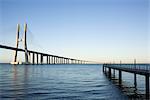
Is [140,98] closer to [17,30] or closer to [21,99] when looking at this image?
[21,99]

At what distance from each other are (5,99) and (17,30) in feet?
390

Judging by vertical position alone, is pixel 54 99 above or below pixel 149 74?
below

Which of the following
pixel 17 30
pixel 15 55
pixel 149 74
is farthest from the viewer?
pixel 17 30

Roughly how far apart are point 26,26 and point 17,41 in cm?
1388

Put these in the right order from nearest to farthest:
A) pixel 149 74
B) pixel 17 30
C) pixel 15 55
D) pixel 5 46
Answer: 1. pixel 149 74
2. pixel 5 46
3. pixel 15 55
4. pixel 17 30

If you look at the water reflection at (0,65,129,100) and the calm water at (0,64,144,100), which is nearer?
the calm water at (0,64,144,100)

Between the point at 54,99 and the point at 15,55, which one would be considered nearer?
the point at 54,99

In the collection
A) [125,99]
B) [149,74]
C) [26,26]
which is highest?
[26,26]

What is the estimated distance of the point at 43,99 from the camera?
21.4 m

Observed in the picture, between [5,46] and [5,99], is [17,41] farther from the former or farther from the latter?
[5,99]

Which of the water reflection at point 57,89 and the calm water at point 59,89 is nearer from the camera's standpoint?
the calm water at point 59,89

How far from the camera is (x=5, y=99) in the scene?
2141cm

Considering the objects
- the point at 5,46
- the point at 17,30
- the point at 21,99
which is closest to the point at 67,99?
the point at 21,99

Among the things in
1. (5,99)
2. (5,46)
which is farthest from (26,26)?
(5,99)
